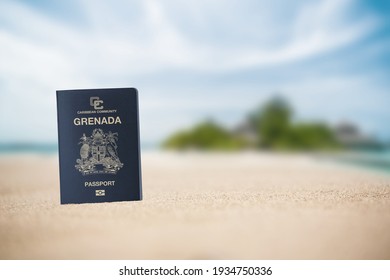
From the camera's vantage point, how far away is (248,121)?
8.66 metres

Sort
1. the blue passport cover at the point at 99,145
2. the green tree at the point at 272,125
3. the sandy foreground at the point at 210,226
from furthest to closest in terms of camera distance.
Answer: the green tree at the point at 272,125 < the blue passport cover at the point at 99,145 < the sandy foreground at the point at 210,226

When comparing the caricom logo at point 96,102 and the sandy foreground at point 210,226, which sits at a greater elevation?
the caricom logo at point 96,102

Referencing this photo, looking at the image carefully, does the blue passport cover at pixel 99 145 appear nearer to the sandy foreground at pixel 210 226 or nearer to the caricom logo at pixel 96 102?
the caricom logo at pixel 96 102

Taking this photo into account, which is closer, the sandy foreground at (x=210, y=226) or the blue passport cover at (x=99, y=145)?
the sandy foreground at (x=210, y=226)

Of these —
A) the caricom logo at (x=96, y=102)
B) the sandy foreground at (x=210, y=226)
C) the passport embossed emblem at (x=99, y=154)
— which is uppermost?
the caricom logo at (x=96, y=102)

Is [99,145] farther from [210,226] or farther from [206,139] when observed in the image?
[206,139]

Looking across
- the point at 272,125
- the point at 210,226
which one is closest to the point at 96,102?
the point at 210,226

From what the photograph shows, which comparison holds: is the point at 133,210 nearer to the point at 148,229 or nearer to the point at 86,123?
the point at 148,229

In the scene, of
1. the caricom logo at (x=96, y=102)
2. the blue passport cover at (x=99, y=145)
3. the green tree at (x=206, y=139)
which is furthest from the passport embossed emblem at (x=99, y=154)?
the green tree at (x=206, y=139)

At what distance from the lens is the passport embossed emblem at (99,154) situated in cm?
297

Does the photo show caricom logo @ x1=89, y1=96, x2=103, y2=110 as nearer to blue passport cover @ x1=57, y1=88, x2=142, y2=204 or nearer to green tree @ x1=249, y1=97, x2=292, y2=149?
blue passport cover @ x1=57, y1=88, x2=142, y2=204

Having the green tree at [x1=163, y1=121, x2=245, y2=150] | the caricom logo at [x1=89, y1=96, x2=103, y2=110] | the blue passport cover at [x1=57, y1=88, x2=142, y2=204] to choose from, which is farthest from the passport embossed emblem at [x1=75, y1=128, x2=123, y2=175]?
the green tree at [x1=163, y1=121, x2=245, y2=150]

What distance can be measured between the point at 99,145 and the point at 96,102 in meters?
0.28

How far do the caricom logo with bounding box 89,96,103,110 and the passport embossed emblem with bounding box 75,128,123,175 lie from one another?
15 centimetres
